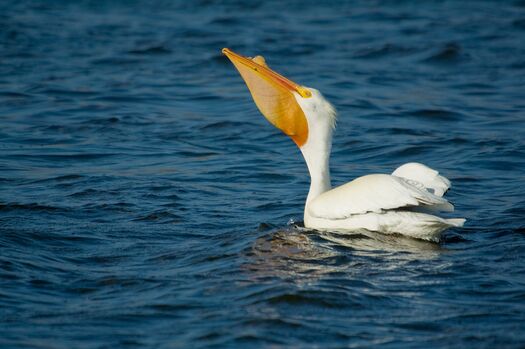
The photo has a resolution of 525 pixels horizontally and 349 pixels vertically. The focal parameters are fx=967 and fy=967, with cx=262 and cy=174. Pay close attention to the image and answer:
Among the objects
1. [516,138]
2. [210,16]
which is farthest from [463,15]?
[516,138]

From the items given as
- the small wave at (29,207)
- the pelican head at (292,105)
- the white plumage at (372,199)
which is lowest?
the small wave at (29,207)

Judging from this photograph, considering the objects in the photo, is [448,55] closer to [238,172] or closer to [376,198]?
A: [238,172]

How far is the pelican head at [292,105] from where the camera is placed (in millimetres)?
6348

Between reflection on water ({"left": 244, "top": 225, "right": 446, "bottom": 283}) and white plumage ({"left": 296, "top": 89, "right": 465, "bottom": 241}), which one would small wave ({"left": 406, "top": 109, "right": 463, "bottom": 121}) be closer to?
white plumage ({"left": 296, "top": 89, "right": 465, "bottom": 241})

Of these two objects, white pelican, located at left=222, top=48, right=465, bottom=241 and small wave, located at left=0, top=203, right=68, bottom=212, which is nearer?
white pelican, located at left=222, top=48, right=465, bottom=241

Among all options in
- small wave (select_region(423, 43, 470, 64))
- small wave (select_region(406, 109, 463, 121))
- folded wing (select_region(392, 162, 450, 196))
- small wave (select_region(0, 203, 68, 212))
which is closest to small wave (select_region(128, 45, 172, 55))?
small wave (select_region(423, 43, 470, 64))

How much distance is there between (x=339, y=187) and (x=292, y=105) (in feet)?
2.15

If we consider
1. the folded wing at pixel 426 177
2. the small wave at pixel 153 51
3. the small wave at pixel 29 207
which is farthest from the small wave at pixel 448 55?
the small wave at pixel 29 207

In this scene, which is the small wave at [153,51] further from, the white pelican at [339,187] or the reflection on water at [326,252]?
the reflection on water at [326,252]

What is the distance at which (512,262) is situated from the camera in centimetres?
569

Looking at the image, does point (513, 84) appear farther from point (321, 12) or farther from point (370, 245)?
point (370, 245)

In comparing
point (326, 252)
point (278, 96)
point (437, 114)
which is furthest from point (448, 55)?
point (326, 252)

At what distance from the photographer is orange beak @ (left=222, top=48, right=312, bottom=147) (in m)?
6.41

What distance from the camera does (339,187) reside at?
6.19 metres
